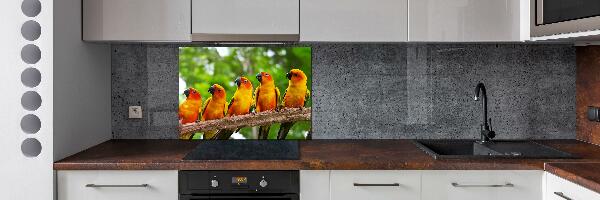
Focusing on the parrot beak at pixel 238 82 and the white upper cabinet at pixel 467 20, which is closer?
the white upper cabinet at pixel 467 20

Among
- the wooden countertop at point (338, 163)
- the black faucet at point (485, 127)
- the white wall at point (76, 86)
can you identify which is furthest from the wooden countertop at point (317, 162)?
the black faucet at point (485, 127)

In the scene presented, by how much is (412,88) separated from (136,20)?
142 centimetres

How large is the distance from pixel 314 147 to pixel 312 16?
24.1 inches

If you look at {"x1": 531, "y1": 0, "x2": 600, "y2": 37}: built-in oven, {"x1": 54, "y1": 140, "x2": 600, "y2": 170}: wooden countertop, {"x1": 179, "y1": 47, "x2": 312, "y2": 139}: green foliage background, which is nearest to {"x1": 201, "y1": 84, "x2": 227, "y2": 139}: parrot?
{"x1": 179, "y1": 47, "x2": 312, "y2": 139}: green foliage background

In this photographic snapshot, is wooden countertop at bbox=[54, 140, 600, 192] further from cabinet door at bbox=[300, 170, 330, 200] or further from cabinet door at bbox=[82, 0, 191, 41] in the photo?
cabinet door at bbox=[82, 0, 191, 41]

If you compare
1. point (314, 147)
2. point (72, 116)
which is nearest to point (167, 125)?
point (72, 116)

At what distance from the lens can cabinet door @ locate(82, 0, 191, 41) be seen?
9.09 feet

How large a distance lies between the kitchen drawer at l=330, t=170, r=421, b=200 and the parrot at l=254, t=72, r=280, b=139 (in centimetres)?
81

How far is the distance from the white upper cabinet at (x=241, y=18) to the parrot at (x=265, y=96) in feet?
1.44

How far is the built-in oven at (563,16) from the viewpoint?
2252 mm

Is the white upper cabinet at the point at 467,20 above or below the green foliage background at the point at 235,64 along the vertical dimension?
above

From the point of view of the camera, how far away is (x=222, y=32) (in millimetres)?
2793

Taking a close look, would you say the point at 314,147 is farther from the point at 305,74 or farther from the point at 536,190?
the point at 536,190
